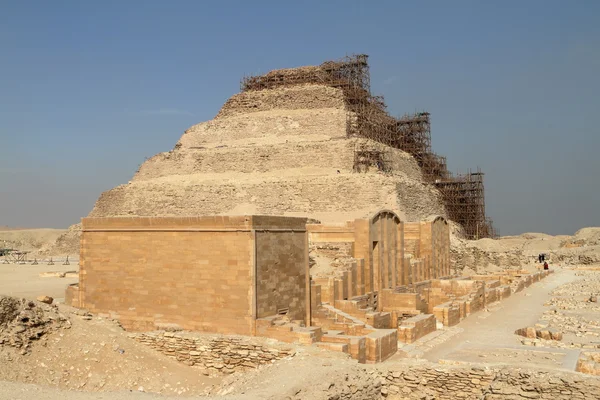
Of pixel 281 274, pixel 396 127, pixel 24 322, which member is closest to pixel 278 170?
pixel 396 127

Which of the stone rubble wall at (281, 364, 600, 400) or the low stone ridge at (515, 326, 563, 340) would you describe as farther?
the low stone ridge at (515, 326, 563, 340)

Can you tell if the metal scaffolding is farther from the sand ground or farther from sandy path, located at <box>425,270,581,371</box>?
the sand ground

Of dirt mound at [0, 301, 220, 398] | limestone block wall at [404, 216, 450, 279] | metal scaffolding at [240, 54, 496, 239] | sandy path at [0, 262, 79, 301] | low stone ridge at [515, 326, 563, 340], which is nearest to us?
dirt mound at [0, 301, 220, 398]

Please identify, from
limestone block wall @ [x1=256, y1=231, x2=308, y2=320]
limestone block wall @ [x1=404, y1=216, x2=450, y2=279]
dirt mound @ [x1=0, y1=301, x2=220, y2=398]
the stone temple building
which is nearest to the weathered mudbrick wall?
dirt mound @ [x1=0, y1=301, x2=220, y2=398]

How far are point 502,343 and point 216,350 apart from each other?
625 centimetres

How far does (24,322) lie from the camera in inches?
373

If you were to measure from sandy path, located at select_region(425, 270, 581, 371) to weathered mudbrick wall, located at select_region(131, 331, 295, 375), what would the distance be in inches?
127

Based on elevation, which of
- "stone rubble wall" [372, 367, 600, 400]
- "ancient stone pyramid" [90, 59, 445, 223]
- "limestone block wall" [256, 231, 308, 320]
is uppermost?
"ancient stone pyramid" [90, 59, 445, 223]

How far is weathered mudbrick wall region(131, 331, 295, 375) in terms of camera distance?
9.33 metres

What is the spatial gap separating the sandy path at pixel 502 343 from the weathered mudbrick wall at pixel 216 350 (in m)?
3.24

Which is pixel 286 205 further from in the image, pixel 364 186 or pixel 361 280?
pixel 361 280

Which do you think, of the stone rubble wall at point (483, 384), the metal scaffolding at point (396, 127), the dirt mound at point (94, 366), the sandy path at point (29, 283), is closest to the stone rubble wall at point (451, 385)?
the stone rubble wall at point (483, 384)

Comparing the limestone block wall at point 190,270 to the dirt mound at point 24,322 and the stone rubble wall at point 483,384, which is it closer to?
the dirt mound at point 24,322

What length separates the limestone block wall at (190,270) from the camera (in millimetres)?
10500
